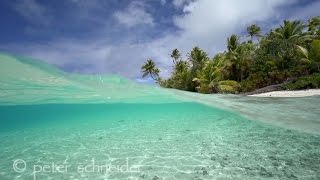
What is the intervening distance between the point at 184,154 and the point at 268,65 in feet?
99.2

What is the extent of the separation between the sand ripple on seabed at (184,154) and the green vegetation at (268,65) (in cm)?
2078

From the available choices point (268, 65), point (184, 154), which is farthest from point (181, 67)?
point (184, 154)

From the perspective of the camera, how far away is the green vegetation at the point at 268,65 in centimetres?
3035

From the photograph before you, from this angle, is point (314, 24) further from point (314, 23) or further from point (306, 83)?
point (306, 83)

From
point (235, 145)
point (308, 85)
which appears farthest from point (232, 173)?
point (308, 85)

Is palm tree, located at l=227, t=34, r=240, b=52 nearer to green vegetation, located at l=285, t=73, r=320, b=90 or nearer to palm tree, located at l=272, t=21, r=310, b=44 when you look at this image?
palm tree, located at l=272, t=21, r=310, b=44

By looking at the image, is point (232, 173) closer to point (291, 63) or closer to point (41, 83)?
point (41, 83)

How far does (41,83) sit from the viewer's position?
17938 mm

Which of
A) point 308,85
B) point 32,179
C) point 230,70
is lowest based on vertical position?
point 32,179

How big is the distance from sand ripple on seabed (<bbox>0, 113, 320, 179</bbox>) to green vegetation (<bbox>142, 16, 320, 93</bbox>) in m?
20.8

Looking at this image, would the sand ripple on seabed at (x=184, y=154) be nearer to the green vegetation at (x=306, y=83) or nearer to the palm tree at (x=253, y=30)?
the green vegetation at (x=306, y=83)

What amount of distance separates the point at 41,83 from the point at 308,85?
25.7m

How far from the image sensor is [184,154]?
7332 mm

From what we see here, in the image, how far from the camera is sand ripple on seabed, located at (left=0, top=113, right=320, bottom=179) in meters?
5.84
